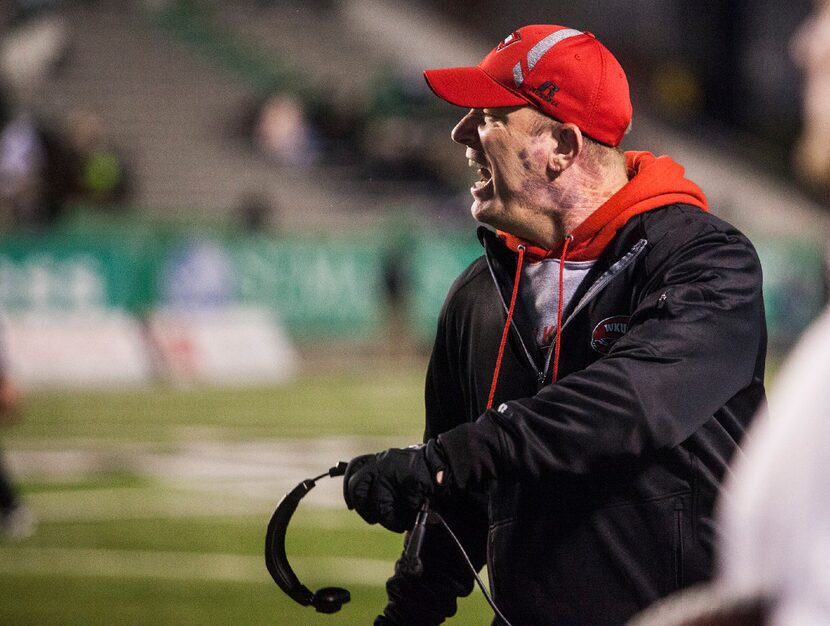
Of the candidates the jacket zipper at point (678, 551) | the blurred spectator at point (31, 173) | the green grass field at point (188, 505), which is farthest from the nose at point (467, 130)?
the blurred spectator at point (31, 173)

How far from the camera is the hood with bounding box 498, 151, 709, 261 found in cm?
308

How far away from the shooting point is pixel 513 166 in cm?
321

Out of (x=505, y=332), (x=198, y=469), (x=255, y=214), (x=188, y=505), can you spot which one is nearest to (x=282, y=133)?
(x=255, y=214)

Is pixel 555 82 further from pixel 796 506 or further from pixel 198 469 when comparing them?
pixel 198 469

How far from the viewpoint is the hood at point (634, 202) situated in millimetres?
3080

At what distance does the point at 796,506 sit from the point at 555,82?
200 centimetres

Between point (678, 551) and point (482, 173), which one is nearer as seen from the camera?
point (678, 551)

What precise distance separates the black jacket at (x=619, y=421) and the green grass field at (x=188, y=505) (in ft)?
13.9

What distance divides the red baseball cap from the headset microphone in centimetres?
88

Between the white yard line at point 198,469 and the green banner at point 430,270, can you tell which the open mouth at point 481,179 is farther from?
the green banner at point 430,270

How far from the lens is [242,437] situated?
46.2 feet

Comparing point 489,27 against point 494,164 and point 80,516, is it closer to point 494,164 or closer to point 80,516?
point 80,516

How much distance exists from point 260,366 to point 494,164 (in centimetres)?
1711

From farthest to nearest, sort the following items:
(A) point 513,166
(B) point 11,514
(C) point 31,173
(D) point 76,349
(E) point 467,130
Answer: (C) point 31,173
(D) point 76,349
(B) point 11,514
(E) point 467,130
(A) point 513,166
